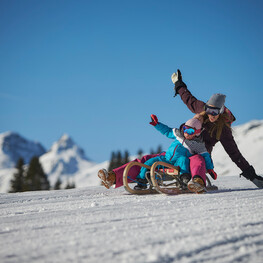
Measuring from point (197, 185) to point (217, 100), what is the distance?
3.91ft

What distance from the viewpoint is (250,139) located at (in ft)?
196

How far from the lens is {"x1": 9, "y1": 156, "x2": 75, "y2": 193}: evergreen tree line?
26125 millimetres

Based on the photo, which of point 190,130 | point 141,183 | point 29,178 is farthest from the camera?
point 29,178

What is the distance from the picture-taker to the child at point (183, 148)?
363cm

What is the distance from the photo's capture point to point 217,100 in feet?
12.6

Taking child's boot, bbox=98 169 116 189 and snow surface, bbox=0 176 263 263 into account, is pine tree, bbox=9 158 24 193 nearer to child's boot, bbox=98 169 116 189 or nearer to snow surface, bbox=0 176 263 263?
child's boot, bbox=98 169 116 189

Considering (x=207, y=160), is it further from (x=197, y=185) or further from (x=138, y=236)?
(x=138, y=236)

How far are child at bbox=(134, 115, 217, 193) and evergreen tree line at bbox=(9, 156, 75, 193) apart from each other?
24.2 m

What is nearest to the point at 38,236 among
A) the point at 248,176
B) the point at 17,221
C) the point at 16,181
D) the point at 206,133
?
the point at 17,221

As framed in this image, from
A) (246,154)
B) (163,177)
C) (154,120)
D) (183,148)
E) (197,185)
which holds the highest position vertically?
(246,154)

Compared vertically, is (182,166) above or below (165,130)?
below

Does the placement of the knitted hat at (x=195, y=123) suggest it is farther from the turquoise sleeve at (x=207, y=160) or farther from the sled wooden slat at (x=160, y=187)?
the sled wooden slat at (x=160, y=187)

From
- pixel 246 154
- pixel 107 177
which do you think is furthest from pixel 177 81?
pixel 246 154

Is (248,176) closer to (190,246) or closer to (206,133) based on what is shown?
(206,133)
